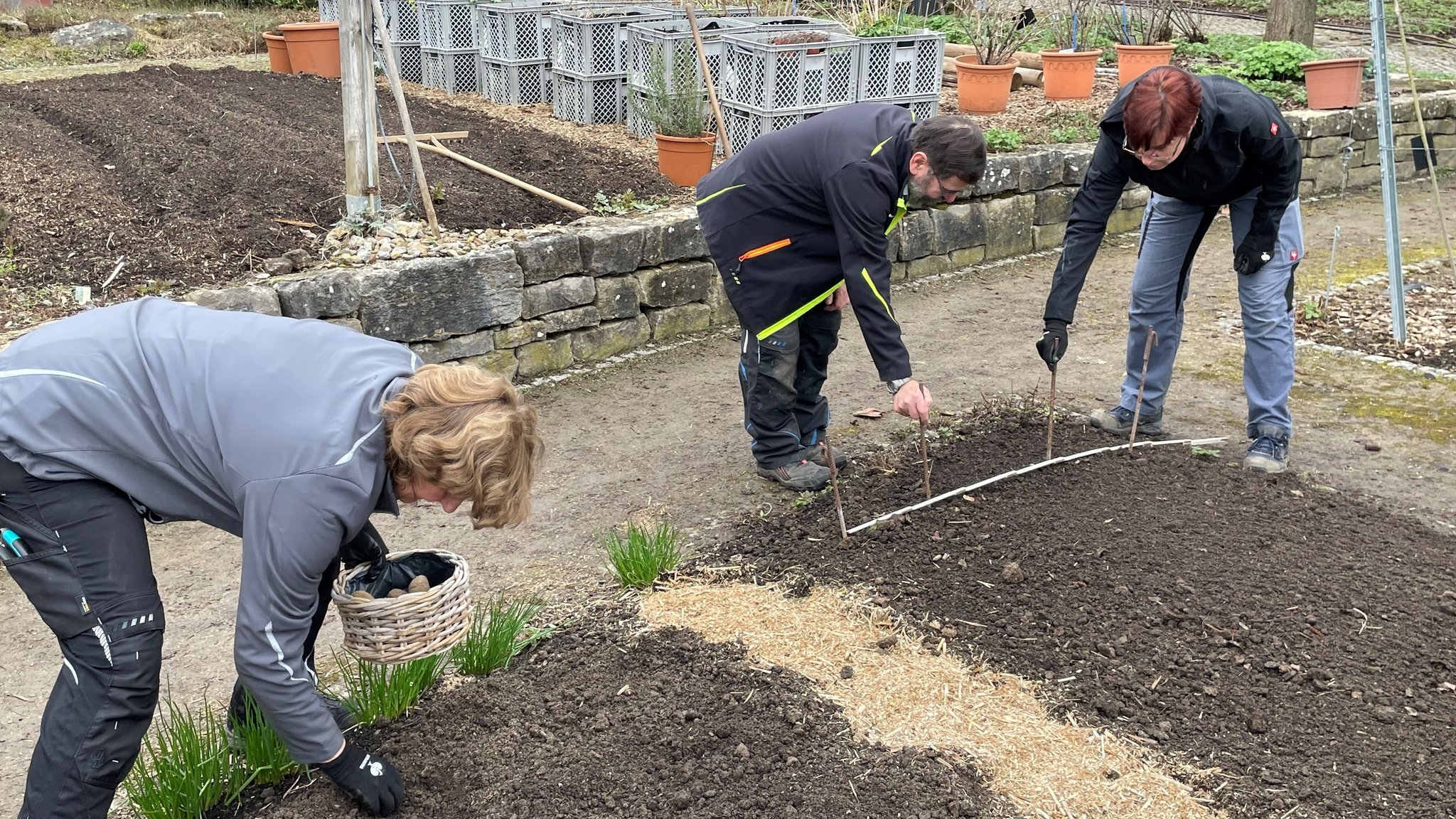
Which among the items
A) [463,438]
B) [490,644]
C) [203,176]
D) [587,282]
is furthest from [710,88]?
[463,438]

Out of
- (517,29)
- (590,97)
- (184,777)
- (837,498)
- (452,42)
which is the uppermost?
(517,29)

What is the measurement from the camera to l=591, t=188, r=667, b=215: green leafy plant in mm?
6180

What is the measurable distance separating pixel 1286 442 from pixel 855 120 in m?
2.15

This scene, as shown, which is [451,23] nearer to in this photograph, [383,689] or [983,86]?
[983,86]

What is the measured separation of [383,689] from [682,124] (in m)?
4.51

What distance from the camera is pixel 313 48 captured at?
938 cm

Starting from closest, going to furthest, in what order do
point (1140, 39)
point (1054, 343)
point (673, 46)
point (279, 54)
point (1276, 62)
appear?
point (1054, 343)
point (673, 46)
point (279, 54)
point (1276, 62)
point (1140, 39)

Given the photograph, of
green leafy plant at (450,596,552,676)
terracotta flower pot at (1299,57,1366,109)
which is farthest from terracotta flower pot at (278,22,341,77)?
terracotta flower pot at (1299,57,1366,109)

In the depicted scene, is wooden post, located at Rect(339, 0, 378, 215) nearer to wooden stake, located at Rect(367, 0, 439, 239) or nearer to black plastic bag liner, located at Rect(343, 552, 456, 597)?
wooden stake, located at Rect(367, 0, 439, 239)

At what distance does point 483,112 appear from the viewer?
8336 millimetres

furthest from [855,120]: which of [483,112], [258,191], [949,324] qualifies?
[483,112]

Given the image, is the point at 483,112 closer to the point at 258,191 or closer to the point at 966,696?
the point at 258,191

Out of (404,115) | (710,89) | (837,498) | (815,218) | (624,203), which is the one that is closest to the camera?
(837,498)

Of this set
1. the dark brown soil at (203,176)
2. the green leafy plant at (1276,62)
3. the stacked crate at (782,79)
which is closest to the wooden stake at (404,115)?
the dark brown soil at (203,176)
